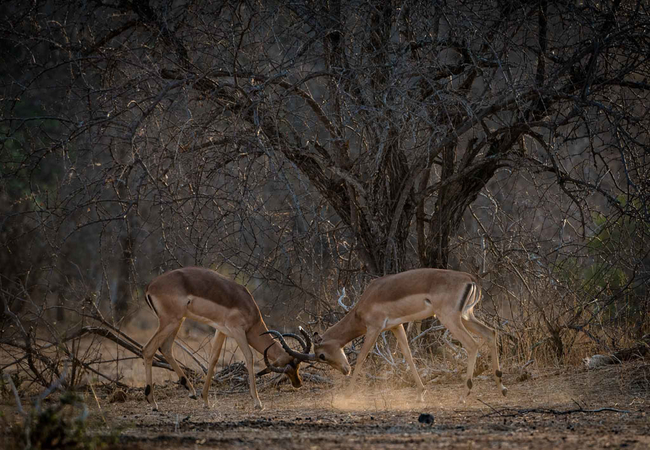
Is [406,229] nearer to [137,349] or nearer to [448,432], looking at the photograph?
[137,349]

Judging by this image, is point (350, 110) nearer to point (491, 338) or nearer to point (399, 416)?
point (491, 338)

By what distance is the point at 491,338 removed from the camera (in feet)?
26.1

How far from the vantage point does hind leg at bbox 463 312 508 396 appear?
7656 mm

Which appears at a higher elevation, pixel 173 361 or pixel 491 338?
pixel 173 361

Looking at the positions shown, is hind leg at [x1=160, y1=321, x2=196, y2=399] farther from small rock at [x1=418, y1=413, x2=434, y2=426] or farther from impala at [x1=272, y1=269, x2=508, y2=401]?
small rock at [x1=418, y1=413, x2=434, y2=426]

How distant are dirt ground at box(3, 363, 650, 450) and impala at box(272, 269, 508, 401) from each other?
1.52ft

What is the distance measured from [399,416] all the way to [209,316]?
266 cm

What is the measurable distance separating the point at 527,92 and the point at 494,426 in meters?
4.42

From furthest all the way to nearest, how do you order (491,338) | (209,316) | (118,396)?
(118,396) → (209,316) → (491,338)

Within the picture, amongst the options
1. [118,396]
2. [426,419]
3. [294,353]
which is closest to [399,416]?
[426,419]

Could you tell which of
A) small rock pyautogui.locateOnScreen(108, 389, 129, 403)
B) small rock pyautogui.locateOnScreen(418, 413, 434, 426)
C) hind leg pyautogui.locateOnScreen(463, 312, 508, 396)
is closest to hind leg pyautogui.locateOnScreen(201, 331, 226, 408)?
small rock pyautogui.locateOnScreen(108, 389, 129, 403)

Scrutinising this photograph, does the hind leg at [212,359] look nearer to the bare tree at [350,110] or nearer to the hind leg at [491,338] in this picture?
the bare tree at [350,110]

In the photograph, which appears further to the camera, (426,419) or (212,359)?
(212,359)

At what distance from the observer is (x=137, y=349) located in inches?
376
